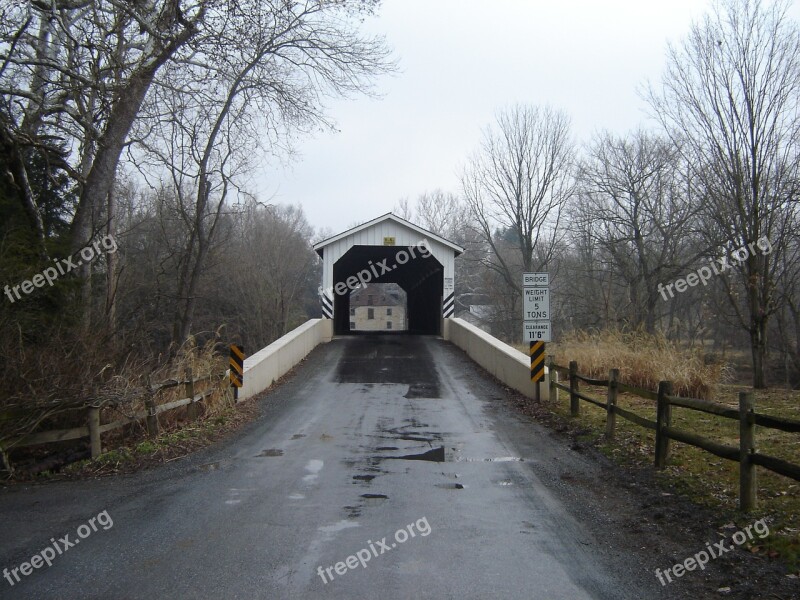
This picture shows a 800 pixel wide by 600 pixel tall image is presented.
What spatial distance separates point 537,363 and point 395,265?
20.3 meters

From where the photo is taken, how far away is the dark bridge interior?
27064mm

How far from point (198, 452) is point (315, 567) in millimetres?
4403

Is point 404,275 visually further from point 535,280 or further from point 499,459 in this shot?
point 499,459

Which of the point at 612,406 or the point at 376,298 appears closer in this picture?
the point at 612,406

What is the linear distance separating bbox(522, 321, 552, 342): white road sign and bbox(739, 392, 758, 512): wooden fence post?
6.36m

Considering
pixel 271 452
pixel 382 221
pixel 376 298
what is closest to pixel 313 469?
pixel 271 452

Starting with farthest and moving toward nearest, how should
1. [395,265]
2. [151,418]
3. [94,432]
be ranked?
[395,265], [151,418], [94,432]

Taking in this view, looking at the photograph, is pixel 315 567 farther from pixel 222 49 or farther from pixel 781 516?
pixel 222 49

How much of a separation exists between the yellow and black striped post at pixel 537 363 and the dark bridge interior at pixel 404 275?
43.6ft

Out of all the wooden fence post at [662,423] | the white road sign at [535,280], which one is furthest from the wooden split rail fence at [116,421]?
the wooden fence post at [662,423]

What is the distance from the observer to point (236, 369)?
11.9m

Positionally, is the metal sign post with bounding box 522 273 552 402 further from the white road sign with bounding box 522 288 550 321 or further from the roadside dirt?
the roadside dirt

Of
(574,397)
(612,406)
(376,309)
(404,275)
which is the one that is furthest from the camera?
(376,309)

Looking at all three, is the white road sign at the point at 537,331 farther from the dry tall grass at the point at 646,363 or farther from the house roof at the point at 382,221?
the house roof at the point at 382,221
